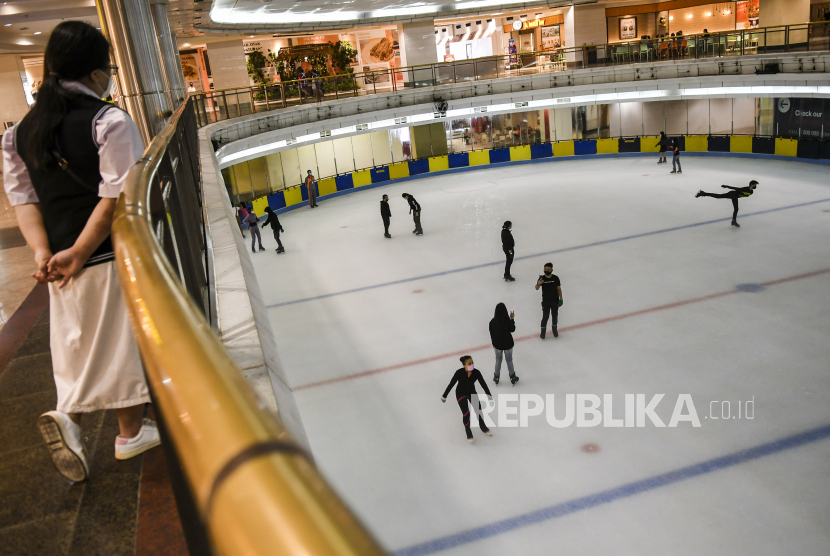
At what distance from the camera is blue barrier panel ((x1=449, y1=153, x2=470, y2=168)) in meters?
31.4

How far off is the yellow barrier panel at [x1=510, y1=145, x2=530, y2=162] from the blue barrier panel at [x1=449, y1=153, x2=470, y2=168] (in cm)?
214

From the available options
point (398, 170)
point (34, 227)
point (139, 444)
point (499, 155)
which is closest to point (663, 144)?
point (499, 155)

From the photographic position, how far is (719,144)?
1098 inches

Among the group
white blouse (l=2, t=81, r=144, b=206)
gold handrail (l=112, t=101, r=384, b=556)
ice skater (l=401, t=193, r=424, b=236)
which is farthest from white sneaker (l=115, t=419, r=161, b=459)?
ice skater (l=401, t=193, r=424, b=236)

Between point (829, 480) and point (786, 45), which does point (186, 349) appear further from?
point (786, 45)

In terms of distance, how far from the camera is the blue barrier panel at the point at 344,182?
→ 94.6ft

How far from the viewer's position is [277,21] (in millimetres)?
32000

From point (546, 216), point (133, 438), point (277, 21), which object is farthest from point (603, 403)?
point (277, 21)

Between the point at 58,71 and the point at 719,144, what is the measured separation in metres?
29.8

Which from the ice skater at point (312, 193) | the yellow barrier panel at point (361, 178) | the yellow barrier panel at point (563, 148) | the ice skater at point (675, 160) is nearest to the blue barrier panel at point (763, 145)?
the ice skater at point (675, 160)

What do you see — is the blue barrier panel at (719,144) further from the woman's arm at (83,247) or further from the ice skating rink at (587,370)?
the woman's arm at (83,247)

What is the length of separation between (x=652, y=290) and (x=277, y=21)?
84.4 ft

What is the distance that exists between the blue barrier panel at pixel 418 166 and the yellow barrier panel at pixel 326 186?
4.11 m

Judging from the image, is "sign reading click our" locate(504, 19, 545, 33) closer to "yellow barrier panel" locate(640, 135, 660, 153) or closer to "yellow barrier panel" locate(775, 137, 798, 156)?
"yellow barrier panel" locate(640, 135, 660, 153)
